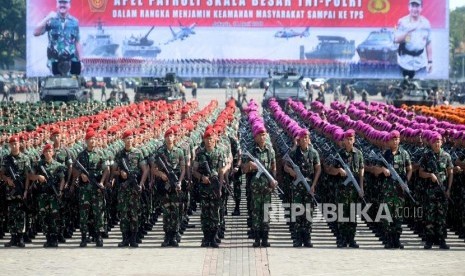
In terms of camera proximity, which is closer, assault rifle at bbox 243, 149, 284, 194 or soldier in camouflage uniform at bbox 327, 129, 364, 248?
assault rifle at bbox 243, 149, 284, 194

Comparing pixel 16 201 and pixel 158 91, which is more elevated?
pixel 158 91

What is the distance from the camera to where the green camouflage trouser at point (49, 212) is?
54.4ft

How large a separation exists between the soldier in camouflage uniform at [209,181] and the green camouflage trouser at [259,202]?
16.0 inches

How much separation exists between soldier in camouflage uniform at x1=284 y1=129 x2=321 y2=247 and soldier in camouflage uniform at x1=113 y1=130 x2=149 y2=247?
1756mm

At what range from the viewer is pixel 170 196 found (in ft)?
54.3

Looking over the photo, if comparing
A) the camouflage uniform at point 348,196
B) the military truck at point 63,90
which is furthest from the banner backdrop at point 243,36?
the camouflage uniform at point 348,196

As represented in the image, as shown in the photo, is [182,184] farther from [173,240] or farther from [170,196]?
[173,240]

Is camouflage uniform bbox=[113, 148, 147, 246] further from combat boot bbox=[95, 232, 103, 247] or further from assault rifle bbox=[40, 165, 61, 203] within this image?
assault rifle bbox=[40, 165, 61, 203]

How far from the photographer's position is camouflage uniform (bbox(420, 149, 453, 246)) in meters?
16.6

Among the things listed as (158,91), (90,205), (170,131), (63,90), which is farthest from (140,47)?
(90,205)

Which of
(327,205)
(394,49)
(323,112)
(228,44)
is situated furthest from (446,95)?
(327,205)

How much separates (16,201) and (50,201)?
401mm

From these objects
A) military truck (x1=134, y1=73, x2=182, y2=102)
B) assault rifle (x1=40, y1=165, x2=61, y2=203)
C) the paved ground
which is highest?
military truck (x1=134, y1=73, x2=182, y2=102)

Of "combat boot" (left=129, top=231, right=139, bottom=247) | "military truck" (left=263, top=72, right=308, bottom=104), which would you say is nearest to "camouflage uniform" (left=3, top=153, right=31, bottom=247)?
"combat boot" (left=129, top=231, right=139, bottom=247)
